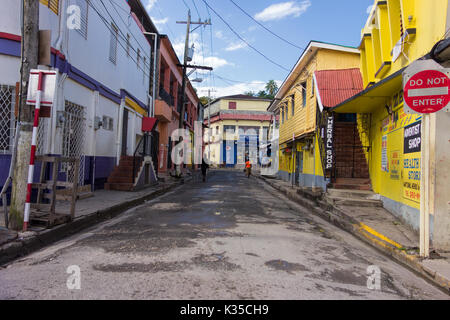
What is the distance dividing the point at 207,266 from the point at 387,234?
13.4ft

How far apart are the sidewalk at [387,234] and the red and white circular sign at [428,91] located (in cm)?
217

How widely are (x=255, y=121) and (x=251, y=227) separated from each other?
42.9 m

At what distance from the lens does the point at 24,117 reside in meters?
5.45

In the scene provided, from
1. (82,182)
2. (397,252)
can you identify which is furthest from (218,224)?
(82,182)

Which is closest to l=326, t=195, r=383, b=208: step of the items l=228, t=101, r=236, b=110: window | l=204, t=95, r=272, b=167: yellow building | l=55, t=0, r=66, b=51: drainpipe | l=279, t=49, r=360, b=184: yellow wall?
l=279, t=49, r=360, b=184: yellow wall

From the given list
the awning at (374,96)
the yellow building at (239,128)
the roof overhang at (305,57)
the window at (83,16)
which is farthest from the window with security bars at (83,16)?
the yellow building at (239,128)

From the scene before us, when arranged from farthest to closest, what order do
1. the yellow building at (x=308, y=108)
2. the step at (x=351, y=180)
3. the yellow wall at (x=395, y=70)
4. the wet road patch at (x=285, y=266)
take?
the yellow building at (x=308, y=108) < the step at (x=351, y=180) < the yellow wall at (x=395, y=70) < the wet road patch at (x=285, y=266)

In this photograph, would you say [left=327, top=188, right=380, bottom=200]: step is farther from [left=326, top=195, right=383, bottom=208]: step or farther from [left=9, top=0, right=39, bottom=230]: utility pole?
[left=9, top=0, right=39, bottom=230]: utility pole

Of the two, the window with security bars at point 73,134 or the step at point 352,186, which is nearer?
the window with security bars at point 73,134

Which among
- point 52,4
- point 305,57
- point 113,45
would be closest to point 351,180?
point 305,57

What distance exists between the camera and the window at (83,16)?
33.1 ft

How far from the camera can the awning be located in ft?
23.5

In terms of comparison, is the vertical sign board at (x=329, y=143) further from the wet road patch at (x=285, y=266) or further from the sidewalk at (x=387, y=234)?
the wet road patch at (x=285, y=266)

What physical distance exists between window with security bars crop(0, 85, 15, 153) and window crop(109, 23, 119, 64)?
5813mm
